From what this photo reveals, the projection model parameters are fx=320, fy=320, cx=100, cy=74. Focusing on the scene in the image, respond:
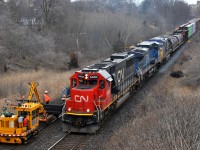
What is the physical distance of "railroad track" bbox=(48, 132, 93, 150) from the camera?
13.5 m

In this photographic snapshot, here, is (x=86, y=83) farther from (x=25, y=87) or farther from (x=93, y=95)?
(x=25, y=87)

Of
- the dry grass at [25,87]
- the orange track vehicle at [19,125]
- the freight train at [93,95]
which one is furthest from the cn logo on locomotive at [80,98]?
the dry grass at [25,87]

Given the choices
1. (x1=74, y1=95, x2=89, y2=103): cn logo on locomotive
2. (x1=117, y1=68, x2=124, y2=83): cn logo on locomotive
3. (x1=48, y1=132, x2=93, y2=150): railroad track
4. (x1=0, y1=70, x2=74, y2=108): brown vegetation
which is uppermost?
(x1=117, y1=68, x2=124, y2=83): cn logo on locomotive

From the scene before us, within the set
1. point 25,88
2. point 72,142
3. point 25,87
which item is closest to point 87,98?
point 72,142

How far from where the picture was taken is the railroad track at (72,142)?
13.5 m

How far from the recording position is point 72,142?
46.4 ft

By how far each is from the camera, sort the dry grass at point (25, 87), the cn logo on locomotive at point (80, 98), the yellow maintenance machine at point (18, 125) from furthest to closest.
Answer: the dry grass at point (25, 87)
the cn logo on locomotive at point (80, 98)
the yellow maintenance machine at point (18, 125)

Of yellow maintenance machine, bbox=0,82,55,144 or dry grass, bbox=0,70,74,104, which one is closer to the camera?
yellow maintenance machine, bbox=0,82,55,144

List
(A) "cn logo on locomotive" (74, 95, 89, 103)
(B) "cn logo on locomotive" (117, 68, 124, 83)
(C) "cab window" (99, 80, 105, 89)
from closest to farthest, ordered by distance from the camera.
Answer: (A) "cn logo on locomotive" (74, 95, 89, 103), (C) "cab window" (99, 80, 105, 89), (B) "cn logo on locomotive" (117, 68, 124, 83)

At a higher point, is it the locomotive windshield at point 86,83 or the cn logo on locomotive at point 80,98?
the locomotive windshield at point 86,83

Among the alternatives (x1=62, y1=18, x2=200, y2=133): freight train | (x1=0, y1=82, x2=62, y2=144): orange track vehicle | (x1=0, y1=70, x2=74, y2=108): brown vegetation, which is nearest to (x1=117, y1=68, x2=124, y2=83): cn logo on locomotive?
(x1=62, y1=18, x2=200, y2=133): freight train

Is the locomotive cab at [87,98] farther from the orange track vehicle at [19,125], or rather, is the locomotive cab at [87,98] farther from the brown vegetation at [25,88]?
the brown vegetation at [25,88]

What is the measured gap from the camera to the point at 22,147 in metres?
13.6

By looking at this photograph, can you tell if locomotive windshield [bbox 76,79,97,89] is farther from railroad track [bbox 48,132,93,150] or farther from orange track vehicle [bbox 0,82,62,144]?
orange track vehicle [bbox 0,82,62,144]
